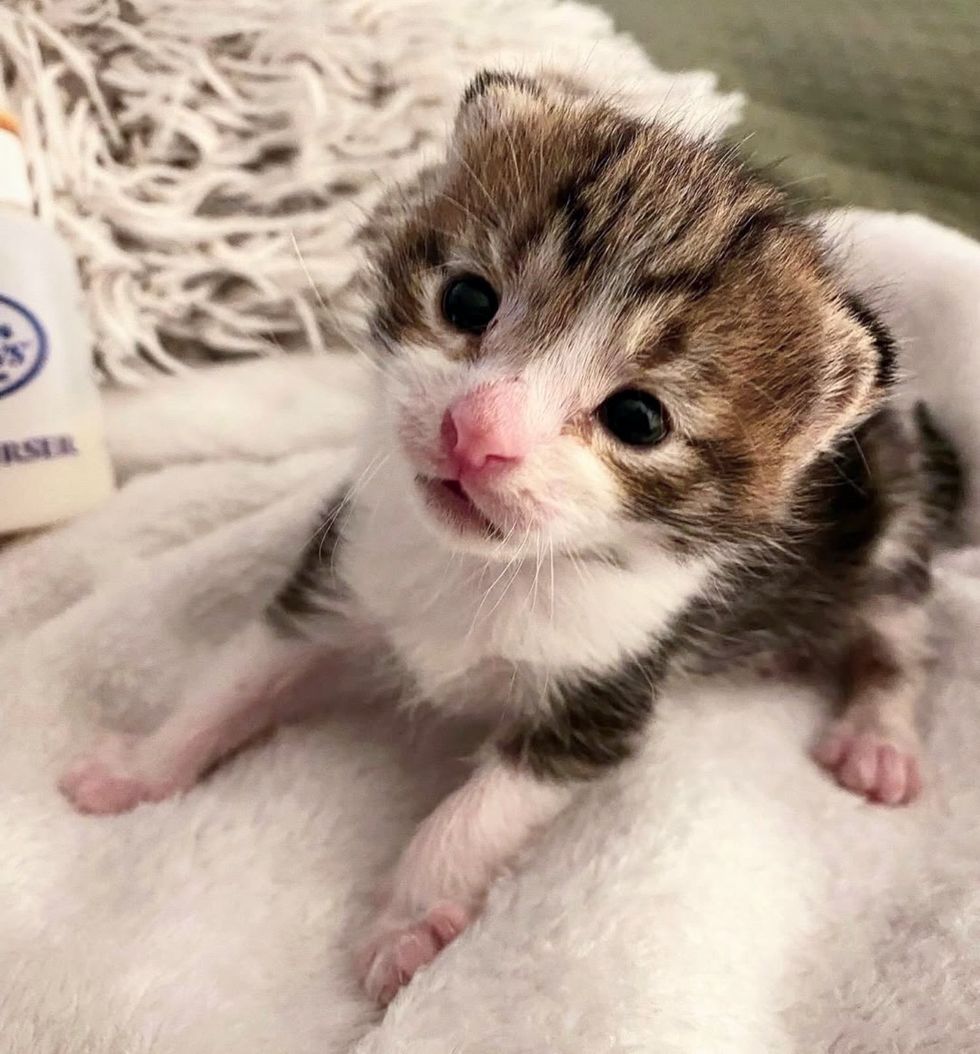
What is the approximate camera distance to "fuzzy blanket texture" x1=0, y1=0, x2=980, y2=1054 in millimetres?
748

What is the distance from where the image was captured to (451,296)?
765mm

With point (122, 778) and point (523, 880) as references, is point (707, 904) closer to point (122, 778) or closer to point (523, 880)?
point (523, 880)

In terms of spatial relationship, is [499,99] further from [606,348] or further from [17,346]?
[17,346]

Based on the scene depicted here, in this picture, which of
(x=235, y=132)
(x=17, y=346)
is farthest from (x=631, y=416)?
(x=235, y=132)

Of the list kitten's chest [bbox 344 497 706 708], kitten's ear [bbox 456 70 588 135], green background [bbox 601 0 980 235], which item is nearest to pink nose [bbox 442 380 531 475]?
kitten's chest [bbox 344 497 706 708]

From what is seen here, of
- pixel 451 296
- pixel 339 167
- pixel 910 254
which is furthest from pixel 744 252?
pixel 339 167

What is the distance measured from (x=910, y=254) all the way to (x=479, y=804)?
85cm

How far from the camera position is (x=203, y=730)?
36.9 inches

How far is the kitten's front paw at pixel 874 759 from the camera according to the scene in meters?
0.98

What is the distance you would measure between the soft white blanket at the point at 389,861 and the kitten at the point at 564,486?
5 centimetres

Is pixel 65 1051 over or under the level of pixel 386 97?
under

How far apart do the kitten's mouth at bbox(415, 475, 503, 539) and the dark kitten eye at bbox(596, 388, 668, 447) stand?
4.1 inches

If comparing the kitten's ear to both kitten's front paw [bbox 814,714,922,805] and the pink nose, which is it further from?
kitten's front paw [bbox 814,714,922,805]

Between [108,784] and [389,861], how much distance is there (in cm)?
25
